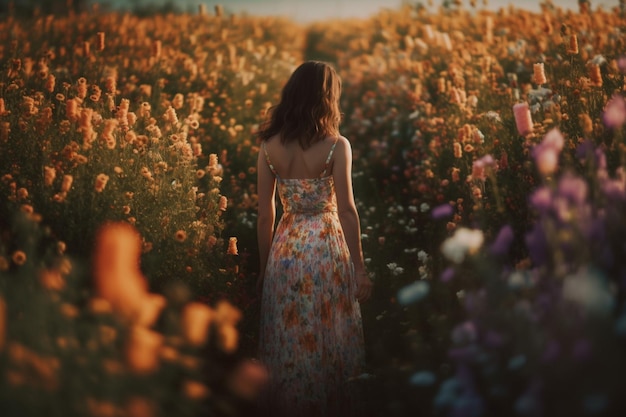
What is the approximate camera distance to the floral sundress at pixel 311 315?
3.77 metres

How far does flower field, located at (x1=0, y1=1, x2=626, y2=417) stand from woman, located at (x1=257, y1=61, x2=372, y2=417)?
0.24m

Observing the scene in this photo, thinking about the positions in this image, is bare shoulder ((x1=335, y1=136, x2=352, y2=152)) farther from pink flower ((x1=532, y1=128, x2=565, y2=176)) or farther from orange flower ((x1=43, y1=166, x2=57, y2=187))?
orange flower ((x1=43, y1=166, x2=57, y2=187))

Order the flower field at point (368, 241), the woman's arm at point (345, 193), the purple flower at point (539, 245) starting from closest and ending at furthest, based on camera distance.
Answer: the flower field at point (368, 241)
the purple flower at point (539, 245)
the woman's arm at point (345, 193)

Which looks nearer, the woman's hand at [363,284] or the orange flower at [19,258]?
the orange flower at [19,258]

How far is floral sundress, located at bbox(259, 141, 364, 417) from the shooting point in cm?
377

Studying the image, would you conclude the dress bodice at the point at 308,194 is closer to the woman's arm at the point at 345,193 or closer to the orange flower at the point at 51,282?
the woman's arm at the point at 345,193

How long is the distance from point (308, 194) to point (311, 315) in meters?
0.67

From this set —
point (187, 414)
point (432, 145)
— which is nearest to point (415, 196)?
point (432, 145)

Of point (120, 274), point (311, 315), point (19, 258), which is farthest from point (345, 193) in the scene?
point (120, 274)

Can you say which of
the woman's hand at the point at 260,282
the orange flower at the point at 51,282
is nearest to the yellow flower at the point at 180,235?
the woman's hand at the point at 260,282

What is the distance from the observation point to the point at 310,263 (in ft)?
12.4

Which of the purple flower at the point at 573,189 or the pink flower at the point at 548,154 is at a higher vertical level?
the pink flower at the point at 548,154

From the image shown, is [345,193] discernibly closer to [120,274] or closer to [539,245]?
[539,245]

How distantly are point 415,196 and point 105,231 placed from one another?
361 centimetres
